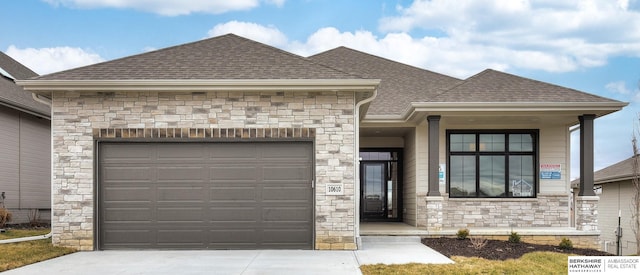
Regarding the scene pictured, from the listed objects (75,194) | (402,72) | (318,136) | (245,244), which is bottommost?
(245,244)

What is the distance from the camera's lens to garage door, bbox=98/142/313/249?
438 inches

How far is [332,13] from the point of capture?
13648 mm

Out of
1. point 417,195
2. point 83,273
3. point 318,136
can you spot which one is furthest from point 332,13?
point 83,273

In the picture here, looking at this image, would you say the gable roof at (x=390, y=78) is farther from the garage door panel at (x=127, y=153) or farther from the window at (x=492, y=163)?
the garage door panel at (x=127, y=153)

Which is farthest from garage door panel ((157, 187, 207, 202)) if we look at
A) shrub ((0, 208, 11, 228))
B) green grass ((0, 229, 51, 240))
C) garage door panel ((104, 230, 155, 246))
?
shrub ((0, 208, 11, 228))

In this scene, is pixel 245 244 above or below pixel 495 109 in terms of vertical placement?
below

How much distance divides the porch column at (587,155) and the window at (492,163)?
5.34 ft

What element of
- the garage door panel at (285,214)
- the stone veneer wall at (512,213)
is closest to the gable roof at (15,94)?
the garage door panel at (285,214)

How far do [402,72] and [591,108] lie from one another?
6517 millimetres

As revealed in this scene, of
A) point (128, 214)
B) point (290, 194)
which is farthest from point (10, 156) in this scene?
point (290, 194)

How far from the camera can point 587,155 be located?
13688 millimetres

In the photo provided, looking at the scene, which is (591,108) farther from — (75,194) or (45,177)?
(45,177)

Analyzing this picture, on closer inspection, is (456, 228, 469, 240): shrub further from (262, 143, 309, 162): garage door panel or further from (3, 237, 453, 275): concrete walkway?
(262, 143, 309, 162): garage door panel

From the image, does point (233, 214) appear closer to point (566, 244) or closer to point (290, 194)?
point (290, 194)
